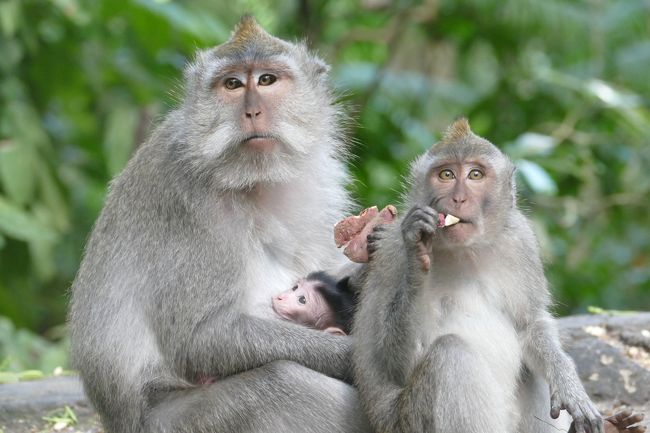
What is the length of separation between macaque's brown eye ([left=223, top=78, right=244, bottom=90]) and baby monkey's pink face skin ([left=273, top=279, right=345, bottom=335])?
1.11 metres

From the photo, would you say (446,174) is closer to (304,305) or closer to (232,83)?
(304,305)

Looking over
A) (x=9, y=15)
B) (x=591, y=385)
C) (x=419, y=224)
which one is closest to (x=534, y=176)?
(x=591, y=385)

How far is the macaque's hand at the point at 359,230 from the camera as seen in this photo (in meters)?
5.53

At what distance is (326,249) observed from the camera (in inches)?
241

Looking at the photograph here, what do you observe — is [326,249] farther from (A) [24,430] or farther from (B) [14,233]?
(B) [14,233]

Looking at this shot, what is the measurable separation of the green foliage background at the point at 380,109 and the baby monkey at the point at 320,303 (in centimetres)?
372

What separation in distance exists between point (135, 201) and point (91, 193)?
6444 millimetres

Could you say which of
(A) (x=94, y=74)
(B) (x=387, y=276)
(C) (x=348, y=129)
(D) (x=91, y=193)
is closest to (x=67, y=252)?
(D) (x=91, y=193)

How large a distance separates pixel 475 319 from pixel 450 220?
0.53 meters

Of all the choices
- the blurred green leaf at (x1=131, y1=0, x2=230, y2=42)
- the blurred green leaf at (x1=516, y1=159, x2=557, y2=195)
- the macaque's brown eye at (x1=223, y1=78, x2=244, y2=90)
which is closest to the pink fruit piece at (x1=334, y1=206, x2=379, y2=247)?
the macaque's brown eye at (x1=223, y1=78, x2=244, y2=90)

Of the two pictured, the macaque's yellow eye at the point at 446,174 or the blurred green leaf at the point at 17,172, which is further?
the blurred green leaf at the point at 17,172

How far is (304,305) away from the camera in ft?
18.5

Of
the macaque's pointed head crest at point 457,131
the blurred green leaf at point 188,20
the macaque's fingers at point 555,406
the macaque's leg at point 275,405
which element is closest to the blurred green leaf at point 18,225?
the blurred green leaf at point 188,20

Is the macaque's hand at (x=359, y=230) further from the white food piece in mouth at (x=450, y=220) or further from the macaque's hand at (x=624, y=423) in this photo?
the macaque's hand at (x=624, y=423)
